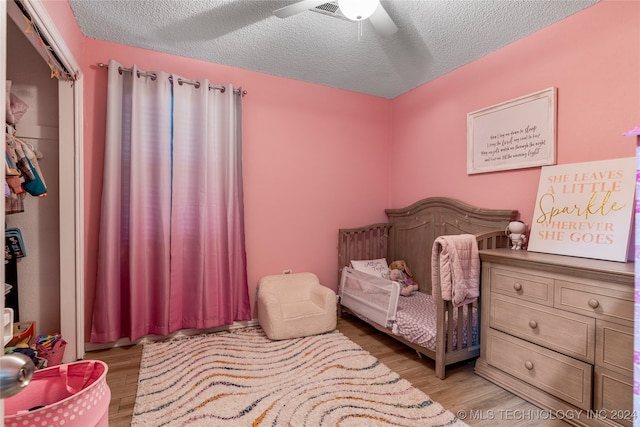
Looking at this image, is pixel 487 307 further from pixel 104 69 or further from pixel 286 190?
pixel 104 69

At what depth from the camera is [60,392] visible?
1231mm

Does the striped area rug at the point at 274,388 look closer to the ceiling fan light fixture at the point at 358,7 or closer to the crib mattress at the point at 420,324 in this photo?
the crib mattress at the point at 420,324

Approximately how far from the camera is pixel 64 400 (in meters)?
0.95

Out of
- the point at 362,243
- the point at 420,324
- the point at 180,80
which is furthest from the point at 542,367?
the point at 180,80

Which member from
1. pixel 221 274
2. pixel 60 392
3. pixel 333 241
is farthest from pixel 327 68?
pixel 60 392

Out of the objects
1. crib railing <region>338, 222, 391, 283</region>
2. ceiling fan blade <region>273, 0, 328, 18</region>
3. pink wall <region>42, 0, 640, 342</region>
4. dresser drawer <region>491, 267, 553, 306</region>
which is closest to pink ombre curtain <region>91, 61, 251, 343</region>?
pink wall <region>42, 0, 640, 342</region>

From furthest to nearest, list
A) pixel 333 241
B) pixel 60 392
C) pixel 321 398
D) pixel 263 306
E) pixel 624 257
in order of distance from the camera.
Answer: pixel 333 241
pixel 263 306
pixel 321 398
pixel 624 257
pixel 60 392

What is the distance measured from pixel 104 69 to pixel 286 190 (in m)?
1.81

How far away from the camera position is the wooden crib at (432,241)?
2.12 metres

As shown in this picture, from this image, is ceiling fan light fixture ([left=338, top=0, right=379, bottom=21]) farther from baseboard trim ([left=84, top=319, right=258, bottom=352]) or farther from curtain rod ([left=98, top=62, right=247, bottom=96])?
baseboard trim ([left=84, top=319, right=258, bottom=352])

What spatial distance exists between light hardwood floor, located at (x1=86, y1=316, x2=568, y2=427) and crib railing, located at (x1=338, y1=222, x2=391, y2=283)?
941mm

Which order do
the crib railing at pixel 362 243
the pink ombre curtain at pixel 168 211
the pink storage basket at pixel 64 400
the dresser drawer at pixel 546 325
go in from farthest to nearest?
the crib railing at pixel 362 243 < the pink ombre curtain at pixel 168 211 < the dresser drawer at pixel 546 325 < the pink storage basket at pixel 64 400

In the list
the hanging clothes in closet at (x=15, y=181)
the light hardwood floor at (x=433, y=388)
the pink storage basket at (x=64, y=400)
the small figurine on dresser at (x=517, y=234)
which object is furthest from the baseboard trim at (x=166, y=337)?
the small figurine on dresser at (x=517, y=234)

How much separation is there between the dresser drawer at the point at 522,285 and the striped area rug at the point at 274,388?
2.63 ft
